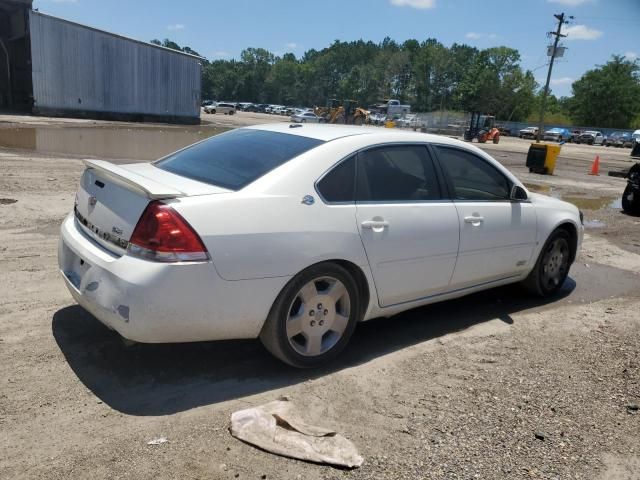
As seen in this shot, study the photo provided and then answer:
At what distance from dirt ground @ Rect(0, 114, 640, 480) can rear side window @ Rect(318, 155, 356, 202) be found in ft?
3.90

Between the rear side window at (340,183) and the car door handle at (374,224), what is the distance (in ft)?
0.61

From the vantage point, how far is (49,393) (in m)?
3.16

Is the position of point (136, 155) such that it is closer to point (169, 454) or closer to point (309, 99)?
point (169, 454)

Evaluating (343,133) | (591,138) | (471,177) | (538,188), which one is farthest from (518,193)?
(591,138)

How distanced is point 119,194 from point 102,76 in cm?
3545

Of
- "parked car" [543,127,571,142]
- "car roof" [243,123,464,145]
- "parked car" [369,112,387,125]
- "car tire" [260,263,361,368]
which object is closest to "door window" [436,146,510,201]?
"car roof" [243,123,464,145]

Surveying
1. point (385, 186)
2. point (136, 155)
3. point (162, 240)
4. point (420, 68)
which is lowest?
point (136, 155)

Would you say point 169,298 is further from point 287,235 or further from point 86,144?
point 86,144

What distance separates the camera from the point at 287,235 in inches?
130

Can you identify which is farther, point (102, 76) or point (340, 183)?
point (102, 76)

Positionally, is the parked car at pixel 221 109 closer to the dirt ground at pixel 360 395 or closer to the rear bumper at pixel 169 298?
the dirt ground at pixel 360 395

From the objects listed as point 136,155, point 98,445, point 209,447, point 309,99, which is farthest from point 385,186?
point 309,99

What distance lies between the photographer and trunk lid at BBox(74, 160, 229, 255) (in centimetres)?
316

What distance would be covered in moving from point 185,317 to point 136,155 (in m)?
14.0
